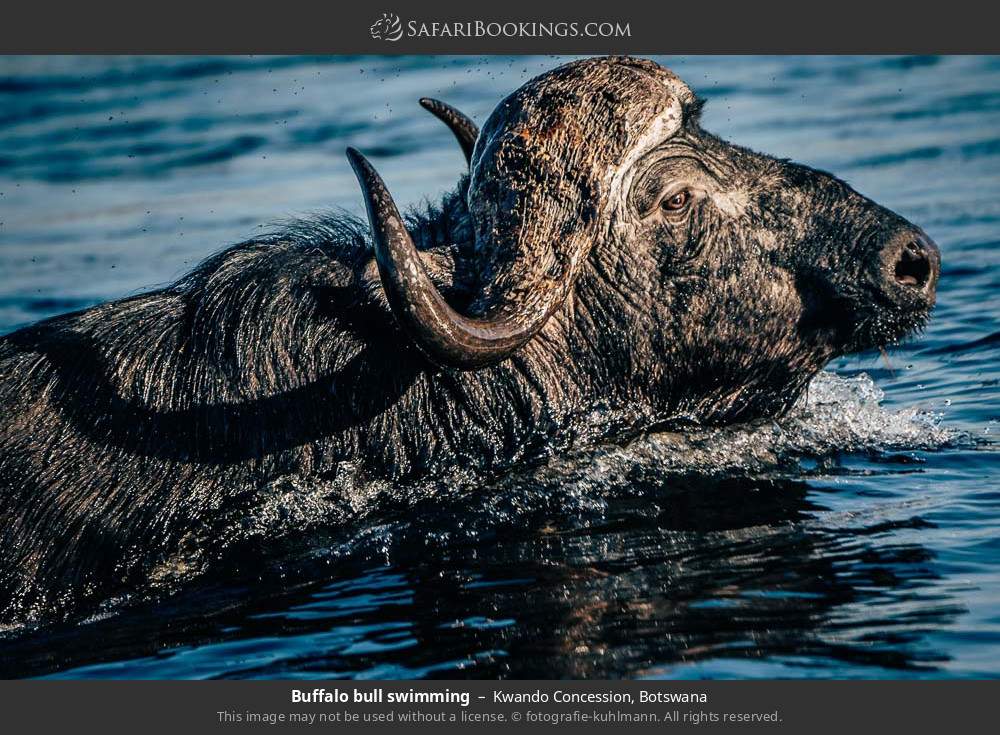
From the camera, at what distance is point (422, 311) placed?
7293 mm

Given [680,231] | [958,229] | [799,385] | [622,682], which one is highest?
[958,229]

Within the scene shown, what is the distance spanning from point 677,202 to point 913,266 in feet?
4.58

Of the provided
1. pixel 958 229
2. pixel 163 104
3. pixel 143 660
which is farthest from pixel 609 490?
pixel 163 104

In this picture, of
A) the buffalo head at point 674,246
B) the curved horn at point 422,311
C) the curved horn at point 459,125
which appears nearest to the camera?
the curved horn at point 422,311

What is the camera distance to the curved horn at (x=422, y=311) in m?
7.21

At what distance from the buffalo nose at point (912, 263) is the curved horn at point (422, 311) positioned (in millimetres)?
2199

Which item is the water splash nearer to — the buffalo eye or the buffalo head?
the buffalo head

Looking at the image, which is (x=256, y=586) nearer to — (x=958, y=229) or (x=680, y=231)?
(x=680, y=231)

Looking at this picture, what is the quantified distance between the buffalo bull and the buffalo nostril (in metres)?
0.01

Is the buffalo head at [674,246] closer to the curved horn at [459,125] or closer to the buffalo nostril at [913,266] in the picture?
the buffalo nostril at [913,266]

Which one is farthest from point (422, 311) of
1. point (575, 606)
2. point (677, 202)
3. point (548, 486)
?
point (677, 202)

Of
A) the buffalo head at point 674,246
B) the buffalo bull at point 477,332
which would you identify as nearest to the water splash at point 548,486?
the buffalo bull at point 477,332

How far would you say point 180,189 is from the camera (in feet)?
66.3

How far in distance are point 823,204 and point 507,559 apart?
2.73 m
